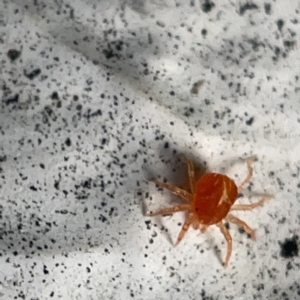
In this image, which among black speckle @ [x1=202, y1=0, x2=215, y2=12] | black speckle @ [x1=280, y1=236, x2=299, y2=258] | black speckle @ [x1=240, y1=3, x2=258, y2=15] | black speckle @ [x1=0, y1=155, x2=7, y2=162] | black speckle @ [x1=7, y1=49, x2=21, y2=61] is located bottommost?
black speckle @ [x1=0, y1=155, x2=7, y2=162]

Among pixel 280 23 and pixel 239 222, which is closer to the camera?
pixel 280 23

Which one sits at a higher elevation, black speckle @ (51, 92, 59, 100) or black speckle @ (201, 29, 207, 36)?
black speckle @ (201, 29, 207, 36)

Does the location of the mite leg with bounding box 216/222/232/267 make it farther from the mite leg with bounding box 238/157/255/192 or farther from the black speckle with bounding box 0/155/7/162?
the black speckle with bounding box 0/155/7/162

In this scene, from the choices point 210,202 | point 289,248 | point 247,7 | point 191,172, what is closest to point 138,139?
point 191,172

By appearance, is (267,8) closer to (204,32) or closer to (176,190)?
(204,32)

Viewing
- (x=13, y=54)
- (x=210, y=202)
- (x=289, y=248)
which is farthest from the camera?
(x=289, y=248)

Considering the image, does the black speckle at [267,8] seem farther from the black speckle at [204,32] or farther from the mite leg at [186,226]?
the mite leg at [186,226]

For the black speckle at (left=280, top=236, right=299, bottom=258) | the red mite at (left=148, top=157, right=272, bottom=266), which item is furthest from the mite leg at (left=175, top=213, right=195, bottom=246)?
the black speckle at (left=280, top=236, right=299, bottom=258)

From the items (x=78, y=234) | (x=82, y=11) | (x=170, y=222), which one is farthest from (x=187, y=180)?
(x=82, y=11)
